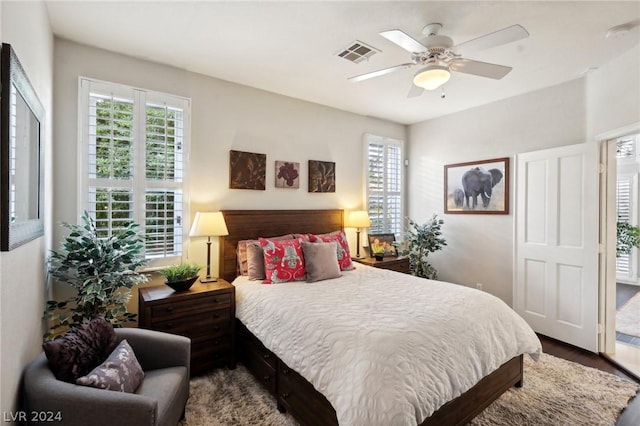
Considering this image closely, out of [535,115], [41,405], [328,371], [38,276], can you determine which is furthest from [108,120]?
[535,115]

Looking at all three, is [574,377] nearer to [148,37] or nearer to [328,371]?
[328,371]

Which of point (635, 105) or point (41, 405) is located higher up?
point (635, 105)

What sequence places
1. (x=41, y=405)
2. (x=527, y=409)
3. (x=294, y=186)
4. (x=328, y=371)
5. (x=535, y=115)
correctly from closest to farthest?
(x=41, y=405), (x=328, y=371), (x=527, y=409), (x=535, y=115), (x=294, y=186)

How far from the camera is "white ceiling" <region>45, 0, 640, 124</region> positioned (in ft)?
6.86

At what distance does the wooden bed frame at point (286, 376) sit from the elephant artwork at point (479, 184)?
7.41ft

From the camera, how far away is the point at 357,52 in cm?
265

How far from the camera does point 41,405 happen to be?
1252 mm

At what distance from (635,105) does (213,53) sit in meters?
3.72

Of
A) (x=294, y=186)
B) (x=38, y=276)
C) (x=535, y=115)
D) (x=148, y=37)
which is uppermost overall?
(x=148, y=37)

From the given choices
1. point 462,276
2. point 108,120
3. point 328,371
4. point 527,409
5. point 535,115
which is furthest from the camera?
point 462,276

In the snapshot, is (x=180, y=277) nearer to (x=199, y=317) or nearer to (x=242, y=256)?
(x=199, y=317)

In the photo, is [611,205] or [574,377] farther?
[611,205]

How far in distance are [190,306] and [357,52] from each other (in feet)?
8.66

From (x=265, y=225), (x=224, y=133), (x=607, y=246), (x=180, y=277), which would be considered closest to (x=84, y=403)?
(x=180, y=277)
